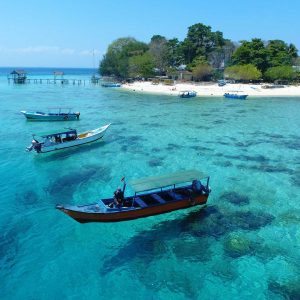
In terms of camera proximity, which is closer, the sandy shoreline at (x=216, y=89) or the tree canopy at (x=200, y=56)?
the sandy shoreline at (x=216, y=89)

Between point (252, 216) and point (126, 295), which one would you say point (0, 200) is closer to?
point (126, 295)

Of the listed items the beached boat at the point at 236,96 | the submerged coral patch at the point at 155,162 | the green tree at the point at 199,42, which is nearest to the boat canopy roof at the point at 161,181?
the submerged coral patch at the point at 155,162

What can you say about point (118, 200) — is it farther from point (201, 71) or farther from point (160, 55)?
point (160, 55)

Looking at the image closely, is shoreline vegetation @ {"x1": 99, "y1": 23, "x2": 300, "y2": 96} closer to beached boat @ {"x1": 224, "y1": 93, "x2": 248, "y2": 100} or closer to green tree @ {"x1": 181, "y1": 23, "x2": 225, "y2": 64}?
green tree @ {"x1": 181, "y1": 23, "x2": 225, "y2": 64}

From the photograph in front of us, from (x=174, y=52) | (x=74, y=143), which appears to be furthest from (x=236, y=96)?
(x=74, y=143)

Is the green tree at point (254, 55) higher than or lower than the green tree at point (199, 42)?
lower

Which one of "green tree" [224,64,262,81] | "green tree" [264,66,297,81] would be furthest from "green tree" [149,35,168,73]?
"green tree" [264,66,297,81]

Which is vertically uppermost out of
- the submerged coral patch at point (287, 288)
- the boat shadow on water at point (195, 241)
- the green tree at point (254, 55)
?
the green tree at point (254, 55)

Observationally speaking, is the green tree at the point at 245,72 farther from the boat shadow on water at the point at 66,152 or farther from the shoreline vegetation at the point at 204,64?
the boat shadow on water at the point at 66,152
